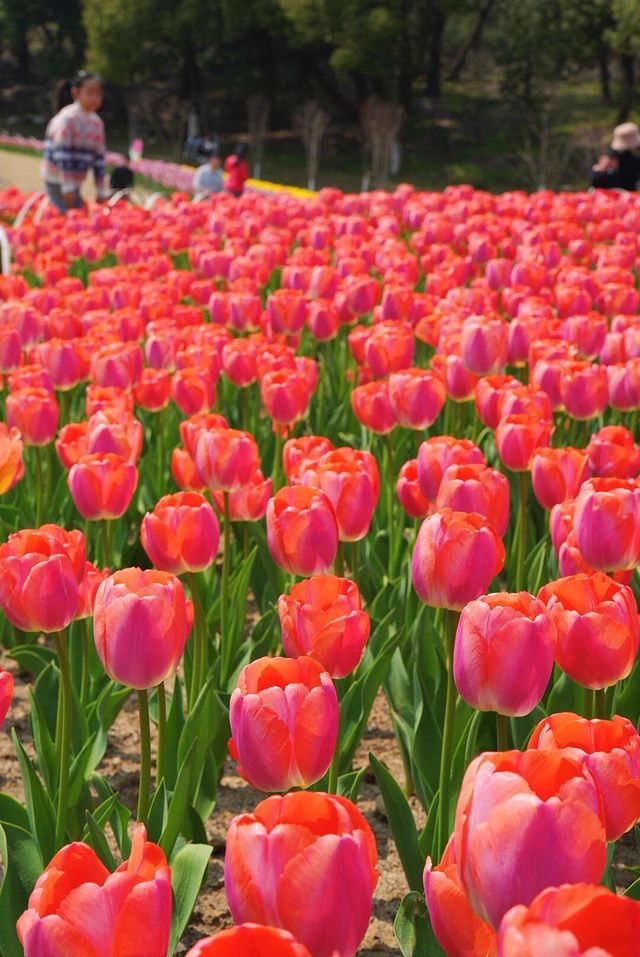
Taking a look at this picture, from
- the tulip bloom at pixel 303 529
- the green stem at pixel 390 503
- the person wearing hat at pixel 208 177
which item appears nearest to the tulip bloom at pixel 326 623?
the tulip bloom at pixel 303 529

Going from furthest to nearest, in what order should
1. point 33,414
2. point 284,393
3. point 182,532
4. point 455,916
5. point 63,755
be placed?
point 284,393
point 33,414
point 182,532
point 63,755
point 455,916

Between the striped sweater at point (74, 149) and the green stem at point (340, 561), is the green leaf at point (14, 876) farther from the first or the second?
the striped sweater at point (74, 149)

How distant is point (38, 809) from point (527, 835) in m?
1.17

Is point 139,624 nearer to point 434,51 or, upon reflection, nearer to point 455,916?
point 455,916

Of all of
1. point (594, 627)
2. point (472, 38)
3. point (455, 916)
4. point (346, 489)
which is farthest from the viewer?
point (472, 38)

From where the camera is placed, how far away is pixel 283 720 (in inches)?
52.7

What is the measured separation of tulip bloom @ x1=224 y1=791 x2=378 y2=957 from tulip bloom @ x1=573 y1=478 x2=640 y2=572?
1.20 meters

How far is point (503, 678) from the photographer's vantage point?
1.53m

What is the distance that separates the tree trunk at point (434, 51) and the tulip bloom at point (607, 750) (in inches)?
1846

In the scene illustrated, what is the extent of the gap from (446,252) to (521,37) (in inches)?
1411

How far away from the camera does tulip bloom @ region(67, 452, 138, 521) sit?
8.42ft

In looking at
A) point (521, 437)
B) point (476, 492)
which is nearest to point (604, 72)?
point (521, 437)

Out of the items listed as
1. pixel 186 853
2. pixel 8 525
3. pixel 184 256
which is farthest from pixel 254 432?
pixel 184 256

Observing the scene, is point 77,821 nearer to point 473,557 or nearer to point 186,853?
point 186,853
